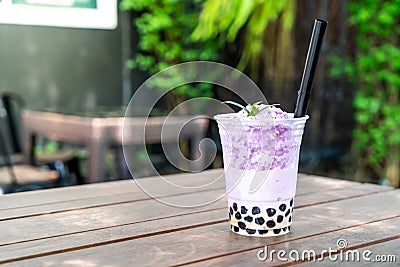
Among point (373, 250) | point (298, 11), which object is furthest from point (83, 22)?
point (373, 250)

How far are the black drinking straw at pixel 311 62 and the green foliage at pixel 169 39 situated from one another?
336cm

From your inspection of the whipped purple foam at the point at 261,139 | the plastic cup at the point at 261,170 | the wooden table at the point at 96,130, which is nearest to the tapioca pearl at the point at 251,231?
the plastic cup at the point at 261,170

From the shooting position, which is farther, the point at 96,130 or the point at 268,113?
the point at 96,130

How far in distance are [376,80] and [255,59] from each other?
0.79m

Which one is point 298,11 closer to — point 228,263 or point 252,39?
point 252,39

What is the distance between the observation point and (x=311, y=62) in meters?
0.95

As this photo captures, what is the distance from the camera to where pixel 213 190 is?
1379 mm

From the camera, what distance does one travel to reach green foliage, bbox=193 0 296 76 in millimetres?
2934

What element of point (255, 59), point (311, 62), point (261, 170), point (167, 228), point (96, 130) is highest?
point (311, 62)

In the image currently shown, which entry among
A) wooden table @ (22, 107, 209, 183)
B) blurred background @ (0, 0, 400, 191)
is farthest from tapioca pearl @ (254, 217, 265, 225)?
blurred background @ (0, 0, 400, 191)

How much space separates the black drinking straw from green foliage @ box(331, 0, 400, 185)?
255 centimetres

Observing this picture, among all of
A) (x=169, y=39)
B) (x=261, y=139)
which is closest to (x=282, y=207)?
(x=261, y=139)

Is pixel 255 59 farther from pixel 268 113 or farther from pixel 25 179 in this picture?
pixel 268 113

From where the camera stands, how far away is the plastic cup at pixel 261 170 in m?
0.93
